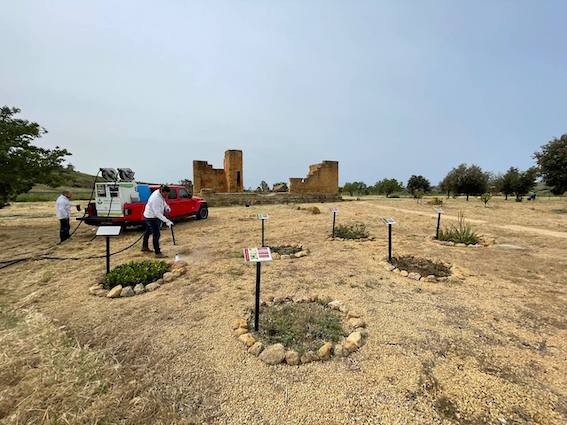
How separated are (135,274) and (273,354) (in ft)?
10.6

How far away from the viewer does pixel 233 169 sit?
22844 millimetres

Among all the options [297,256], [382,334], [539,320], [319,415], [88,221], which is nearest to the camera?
[319,415]

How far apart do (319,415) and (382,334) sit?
139cm

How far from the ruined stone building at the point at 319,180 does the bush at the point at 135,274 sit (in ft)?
63.9

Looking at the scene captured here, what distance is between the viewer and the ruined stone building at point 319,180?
2433cm

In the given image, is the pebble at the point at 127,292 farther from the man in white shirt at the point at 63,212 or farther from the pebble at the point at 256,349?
the man in white shirt at the point at 63,212

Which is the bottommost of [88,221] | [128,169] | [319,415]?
[319,415]

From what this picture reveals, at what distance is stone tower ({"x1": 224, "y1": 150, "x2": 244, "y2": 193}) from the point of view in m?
22.8

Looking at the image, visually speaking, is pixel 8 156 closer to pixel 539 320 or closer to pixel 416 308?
pixel 416 308

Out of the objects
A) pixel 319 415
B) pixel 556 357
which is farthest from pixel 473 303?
pixel 319 415

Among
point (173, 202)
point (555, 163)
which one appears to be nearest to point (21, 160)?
point (173, 202)

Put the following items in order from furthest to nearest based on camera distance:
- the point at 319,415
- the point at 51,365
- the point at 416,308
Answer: the point at 416,308 < the point at 51,365 < the point at 319,415

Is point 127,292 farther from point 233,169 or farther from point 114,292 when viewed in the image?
point 233,169

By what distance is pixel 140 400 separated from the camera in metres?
2.23
